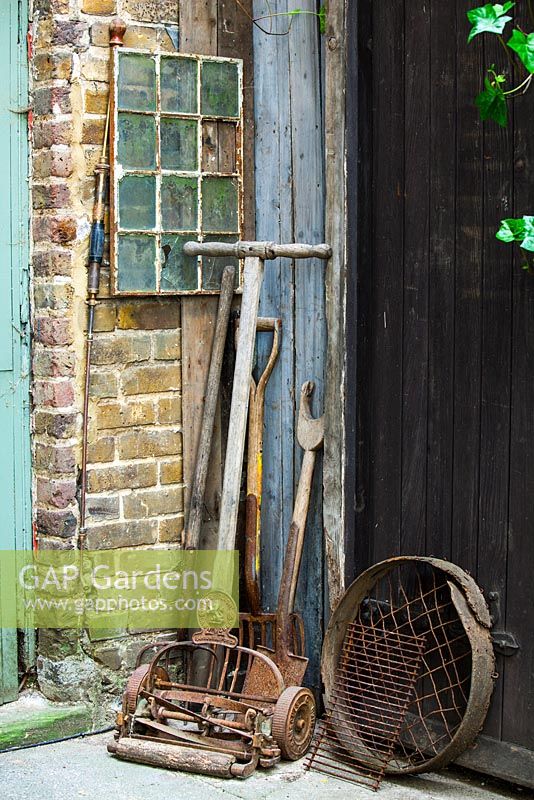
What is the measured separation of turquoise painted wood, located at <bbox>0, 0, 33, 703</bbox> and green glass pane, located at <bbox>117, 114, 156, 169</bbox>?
0.38 meters

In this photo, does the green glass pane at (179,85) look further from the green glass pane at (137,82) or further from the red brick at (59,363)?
the red brick at (59,363)

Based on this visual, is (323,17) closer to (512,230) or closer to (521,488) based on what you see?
(512,230)

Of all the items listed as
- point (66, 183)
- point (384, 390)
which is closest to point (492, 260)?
point (384, 390)

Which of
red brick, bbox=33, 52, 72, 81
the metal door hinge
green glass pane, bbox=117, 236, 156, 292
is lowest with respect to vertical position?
the metal door hinge

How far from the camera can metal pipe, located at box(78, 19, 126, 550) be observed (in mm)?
4316

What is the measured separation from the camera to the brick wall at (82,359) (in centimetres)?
431

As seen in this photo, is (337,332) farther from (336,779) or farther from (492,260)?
(336,779)

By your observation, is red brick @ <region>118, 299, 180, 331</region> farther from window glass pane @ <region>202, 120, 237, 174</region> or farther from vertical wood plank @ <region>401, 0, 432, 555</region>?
vertical wood plank @ <region>401, 0, 432, 555</region>

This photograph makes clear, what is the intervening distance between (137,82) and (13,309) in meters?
0.95

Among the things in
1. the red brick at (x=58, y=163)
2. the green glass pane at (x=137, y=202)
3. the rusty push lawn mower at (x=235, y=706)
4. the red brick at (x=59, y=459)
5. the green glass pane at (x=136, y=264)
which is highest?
the red brick at (x=58, y=163)

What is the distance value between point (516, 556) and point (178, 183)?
1.86 meters

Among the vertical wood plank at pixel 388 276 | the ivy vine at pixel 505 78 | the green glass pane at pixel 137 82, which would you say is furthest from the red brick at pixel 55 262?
the ivy vine at pixel 505 78

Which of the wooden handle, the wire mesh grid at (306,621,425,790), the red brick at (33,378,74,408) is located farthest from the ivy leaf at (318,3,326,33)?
the wire mesh grid at (306,621,425,790)

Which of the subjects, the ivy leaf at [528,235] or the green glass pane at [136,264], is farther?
the green glass pane at [136,264]
